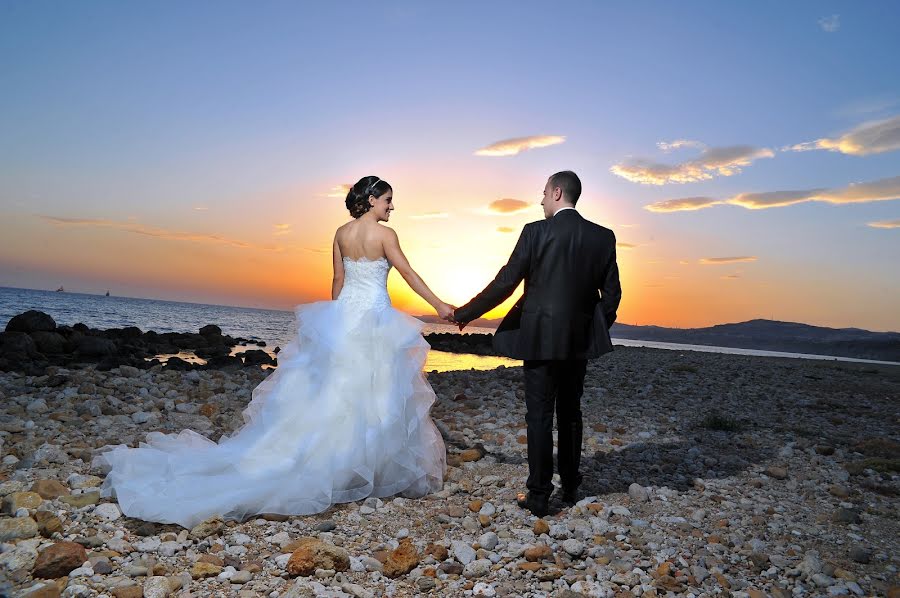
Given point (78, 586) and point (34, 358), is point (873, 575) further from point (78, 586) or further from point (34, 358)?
point (34, 358)

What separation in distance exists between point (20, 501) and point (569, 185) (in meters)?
5.01

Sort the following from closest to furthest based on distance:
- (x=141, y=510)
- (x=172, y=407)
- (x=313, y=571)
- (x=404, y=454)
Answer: (x=313, y=571)
(x=141, y=510)
(x=404, y=454)
(x=172, y=407)

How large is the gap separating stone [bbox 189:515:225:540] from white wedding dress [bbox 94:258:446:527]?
0.55 feet

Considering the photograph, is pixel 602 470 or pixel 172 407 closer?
pixel 602 470

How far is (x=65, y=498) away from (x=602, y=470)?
198 inches

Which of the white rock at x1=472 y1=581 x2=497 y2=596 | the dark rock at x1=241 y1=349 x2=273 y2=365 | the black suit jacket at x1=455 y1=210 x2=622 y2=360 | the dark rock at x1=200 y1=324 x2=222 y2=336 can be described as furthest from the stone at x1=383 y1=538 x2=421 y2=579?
the dark rock at x1=200 y1=324 x2=222 y2=336

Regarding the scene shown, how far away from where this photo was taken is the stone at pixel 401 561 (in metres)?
3.70

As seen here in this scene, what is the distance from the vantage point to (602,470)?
6.13m

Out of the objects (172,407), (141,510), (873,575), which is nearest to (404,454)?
(141,510)

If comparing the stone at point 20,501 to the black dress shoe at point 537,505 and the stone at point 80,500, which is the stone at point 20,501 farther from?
the black dress shoe at point 537,505

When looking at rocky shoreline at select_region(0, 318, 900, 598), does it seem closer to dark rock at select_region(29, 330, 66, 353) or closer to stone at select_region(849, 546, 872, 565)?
stone at select_region(849, 546, 872, 565)

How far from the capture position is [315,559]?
367cm

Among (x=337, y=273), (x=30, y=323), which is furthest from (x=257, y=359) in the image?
(x=337, y=273)

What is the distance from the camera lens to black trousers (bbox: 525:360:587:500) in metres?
4.66
